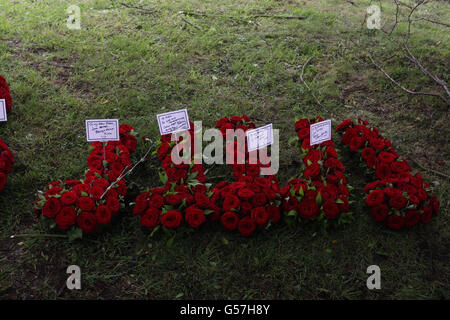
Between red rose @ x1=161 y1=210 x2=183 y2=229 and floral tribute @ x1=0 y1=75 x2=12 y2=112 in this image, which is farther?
floral tribute @ x1=0 y1=75 x2=12 y2=112

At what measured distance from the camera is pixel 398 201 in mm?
2408

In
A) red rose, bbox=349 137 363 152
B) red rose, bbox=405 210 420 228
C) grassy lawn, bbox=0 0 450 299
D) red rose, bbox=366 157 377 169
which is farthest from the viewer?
red rose, bbox=349 137 363 152

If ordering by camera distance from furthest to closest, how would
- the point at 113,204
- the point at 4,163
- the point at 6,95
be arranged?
the point at 6,95
the point at 4,163
the point at 113,204

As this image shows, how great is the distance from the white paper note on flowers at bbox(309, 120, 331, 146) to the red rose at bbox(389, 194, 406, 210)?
667 mm

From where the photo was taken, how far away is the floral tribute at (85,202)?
7.49 feet

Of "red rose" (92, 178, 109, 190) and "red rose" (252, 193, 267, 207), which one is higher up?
"red rose" (92, 178, 109, 190)

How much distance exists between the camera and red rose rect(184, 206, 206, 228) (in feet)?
7.61

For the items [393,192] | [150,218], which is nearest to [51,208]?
[150,218]

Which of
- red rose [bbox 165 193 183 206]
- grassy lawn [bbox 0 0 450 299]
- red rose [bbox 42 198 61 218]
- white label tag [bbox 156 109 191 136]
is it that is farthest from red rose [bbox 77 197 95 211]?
white label tag [bbox 156 109 191 136]

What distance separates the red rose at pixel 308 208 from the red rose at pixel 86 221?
1.36 metres

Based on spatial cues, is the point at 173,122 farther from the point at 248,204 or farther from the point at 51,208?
the point at 51,208

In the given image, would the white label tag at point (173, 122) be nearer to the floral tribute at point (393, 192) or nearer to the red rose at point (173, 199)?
the red rose at point (173, 199)

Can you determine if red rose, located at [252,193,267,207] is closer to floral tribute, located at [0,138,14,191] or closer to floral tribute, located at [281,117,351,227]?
floral tribute, located at [281,117,351,227]

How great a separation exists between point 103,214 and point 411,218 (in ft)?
6.81
